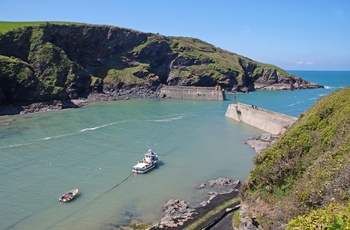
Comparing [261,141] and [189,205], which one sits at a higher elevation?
[261,141]

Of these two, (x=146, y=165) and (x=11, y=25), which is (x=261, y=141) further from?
(x=11, y=25)

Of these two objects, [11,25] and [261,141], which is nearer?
[261,141]

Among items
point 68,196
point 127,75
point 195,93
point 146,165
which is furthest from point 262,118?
point 127,75

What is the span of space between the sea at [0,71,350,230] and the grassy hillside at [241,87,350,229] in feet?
37.9

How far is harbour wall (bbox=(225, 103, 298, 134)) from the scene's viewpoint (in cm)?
5690

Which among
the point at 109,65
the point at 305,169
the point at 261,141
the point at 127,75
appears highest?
the point at 109,65

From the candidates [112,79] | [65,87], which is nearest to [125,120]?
[65,87]

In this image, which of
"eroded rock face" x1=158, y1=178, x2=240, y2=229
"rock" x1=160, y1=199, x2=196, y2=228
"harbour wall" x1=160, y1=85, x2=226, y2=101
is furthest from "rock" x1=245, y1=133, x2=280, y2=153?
"harbour wall" x1=160, y1=85, x2=226, y2=101

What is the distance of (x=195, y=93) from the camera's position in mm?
118938

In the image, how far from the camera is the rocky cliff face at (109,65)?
10538 cm

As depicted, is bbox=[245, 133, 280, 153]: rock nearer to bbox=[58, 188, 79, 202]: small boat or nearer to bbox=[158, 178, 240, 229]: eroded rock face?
bbox=[158, 178, 240, 229]: eroded rock face

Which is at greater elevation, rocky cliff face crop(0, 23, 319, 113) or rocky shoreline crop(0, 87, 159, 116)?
rocky cliff face crop(0, 23, 319, 113)

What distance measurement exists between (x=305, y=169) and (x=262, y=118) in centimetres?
4624

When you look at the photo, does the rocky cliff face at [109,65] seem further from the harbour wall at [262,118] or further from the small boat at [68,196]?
the small boat at [68,196]
